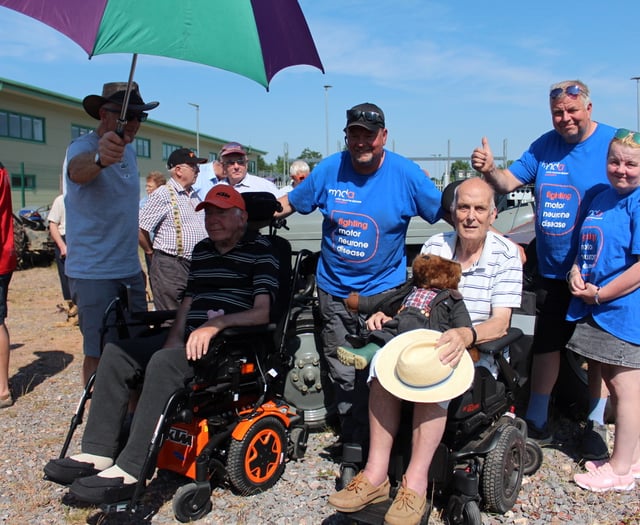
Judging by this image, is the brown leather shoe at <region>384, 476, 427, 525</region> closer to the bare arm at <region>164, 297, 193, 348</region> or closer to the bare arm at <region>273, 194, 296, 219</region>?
the bare arm at <region>164, 297, 193, 348</region>

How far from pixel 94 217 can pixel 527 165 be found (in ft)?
8.90

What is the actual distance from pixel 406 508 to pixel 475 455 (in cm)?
53

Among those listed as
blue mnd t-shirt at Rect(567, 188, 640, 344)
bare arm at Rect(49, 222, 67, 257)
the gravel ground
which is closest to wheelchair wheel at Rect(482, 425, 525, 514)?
the gravel ground

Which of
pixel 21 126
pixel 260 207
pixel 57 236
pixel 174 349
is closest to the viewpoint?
pixel 174 349

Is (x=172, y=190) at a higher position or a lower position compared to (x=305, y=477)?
higher

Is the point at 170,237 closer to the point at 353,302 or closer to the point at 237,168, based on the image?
the point at 237,168

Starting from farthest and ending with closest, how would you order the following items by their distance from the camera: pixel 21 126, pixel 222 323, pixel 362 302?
pixel 21 126
pixel 362 302
pixel 222 323

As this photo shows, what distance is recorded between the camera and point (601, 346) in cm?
342

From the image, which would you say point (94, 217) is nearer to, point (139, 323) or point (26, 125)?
point (139, 323)

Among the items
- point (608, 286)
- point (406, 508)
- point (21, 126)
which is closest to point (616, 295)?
point (608, 286)

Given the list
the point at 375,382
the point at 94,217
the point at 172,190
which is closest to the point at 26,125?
the point at 172,190

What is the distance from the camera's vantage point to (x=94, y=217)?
3740 mm

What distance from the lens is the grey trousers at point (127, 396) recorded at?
9.71ft

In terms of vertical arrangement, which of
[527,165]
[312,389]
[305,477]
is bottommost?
[305,477]
